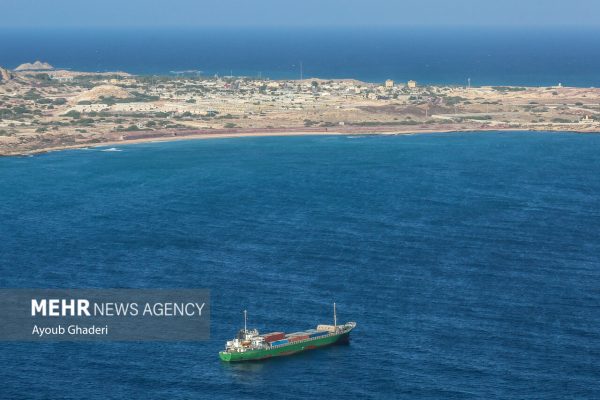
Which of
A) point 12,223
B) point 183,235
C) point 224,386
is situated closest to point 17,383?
point 224,386

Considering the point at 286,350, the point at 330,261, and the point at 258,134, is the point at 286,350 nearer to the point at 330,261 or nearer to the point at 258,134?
the point at 330,261

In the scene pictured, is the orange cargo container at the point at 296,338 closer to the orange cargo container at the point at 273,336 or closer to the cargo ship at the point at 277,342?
the cargo ship at the point at 277,342

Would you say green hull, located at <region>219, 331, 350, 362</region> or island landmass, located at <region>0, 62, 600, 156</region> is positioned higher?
island landmass, located at <region>0, 62, 600, 156</region>

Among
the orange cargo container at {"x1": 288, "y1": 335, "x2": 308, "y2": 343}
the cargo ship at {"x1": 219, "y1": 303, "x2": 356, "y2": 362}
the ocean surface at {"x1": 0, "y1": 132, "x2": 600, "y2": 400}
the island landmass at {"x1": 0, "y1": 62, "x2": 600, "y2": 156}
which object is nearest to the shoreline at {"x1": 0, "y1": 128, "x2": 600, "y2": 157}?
the island landmass at {"x1": 0, "y1": 62, "x2": 600, "y2": 156}

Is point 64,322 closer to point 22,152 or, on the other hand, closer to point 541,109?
point 22,152

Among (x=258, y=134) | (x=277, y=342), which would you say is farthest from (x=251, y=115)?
(x=277, y=342)

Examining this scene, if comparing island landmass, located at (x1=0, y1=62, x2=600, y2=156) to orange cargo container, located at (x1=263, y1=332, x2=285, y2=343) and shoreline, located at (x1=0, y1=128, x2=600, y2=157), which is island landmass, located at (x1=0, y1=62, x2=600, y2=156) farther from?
orange cargo container, located at (x1=263, y1=332, x2=285, y2=343)

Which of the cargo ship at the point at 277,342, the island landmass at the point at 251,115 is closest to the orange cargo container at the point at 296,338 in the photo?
the cargo ship at the point at 277,342
